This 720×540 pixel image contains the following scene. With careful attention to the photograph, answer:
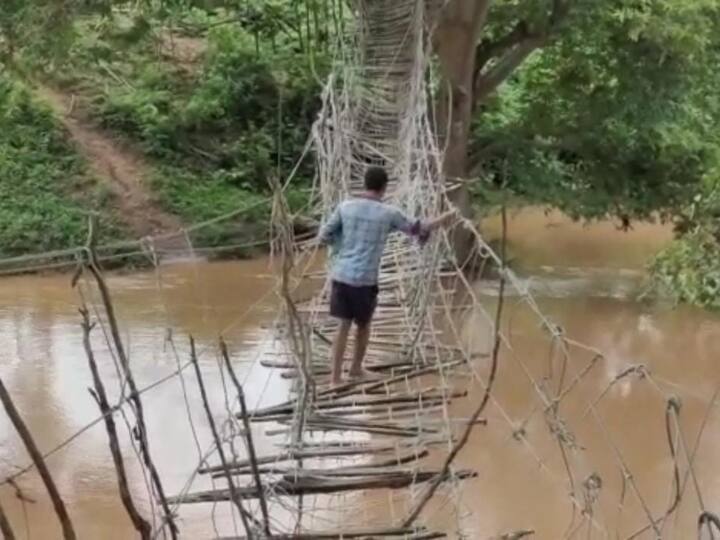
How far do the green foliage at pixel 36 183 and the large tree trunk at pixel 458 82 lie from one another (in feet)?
7.94

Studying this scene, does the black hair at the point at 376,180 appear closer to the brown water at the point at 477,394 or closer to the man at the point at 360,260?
the man at the point at 360,260

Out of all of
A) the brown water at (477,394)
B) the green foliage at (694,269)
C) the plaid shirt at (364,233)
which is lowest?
the brown water at (477,394)

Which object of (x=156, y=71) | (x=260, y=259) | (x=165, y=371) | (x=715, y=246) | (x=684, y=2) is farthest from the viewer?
(x=156, y=71)

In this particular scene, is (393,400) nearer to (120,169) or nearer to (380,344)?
(380,344)

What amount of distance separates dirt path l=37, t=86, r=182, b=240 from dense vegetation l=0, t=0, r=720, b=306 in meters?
0.10

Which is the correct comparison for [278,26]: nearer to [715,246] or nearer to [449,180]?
[449,180]

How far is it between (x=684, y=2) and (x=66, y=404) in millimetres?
3778

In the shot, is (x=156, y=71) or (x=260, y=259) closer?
(x=260, y=259)

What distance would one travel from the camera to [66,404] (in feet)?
16.9

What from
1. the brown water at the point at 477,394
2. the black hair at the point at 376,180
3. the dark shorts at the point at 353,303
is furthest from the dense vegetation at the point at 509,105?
the dark shorts at the point at 353,303

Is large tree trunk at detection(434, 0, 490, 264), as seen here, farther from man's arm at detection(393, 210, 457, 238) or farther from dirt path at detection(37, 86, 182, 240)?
man's arm at detection(393, 210, 457, 238)

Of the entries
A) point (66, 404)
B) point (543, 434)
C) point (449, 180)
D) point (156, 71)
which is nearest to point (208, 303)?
point (449, 180)

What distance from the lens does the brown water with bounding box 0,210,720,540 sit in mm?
4145

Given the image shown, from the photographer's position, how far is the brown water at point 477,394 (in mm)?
4145
